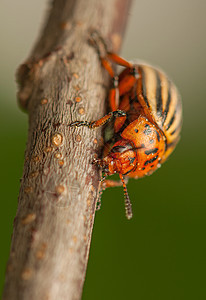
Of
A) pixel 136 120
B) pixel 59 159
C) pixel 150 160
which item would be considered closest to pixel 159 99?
pixel 136 120

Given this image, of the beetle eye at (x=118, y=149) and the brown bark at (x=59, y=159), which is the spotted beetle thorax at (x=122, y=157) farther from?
the brown bark at (x=59, y=159)

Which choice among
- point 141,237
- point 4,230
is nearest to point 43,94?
point 4,230

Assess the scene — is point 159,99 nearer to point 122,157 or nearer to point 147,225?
point 122,157

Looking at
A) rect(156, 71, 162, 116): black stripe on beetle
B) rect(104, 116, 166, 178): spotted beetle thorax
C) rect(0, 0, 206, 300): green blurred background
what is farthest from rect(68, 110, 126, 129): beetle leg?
rect(0, 0, 206, 300): green blurred background

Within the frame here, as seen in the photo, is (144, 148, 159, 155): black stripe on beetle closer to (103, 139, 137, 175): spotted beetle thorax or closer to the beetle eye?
(103, 139, 137, 175): spotted beetle thorax

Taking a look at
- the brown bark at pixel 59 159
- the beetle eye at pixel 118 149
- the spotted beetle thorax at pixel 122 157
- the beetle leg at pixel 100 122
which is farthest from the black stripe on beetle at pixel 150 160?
the brown bark at pixel 59 159

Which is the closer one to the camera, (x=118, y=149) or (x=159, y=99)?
(x=118, y=149)
